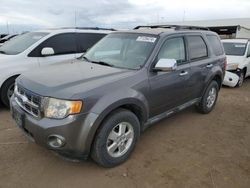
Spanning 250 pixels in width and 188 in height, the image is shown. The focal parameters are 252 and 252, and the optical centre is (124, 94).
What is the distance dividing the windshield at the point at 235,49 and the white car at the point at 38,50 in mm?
5208

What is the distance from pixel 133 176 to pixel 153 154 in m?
0.67

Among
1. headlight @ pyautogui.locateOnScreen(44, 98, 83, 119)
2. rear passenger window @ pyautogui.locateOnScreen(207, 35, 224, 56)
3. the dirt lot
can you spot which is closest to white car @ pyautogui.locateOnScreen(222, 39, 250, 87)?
rear passenger window @ pyautogui.locateOnScreen(207, 35, 224, 56)

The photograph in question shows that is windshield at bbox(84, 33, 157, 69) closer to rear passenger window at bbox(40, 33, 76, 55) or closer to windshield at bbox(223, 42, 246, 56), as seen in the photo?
rear passenger window at bbox(40, 33, 76, 55)

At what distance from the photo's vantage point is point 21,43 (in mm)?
6152

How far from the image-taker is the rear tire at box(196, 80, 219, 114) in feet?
17.4

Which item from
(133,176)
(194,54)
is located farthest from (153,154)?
(194,54)

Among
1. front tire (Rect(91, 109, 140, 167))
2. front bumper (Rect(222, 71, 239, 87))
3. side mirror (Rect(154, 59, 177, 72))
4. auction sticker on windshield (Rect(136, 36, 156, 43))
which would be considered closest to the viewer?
front tire (Rect(91, 109, 140, 167))

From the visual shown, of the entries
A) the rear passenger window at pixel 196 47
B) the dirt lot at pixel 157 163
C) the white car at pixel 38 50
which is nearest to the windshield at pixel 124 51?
the rear passenger window at pixel 196 47

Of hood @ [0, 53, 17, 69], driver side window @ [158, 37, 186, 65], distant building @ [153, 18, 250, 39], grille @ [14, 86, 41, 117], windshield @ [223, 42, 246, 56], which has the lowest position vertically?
grille @ [14, 86, 41, 117]

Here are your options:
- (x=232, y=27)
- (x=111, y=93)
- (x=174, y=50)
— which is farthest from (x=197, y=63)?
(x=232, y=27)

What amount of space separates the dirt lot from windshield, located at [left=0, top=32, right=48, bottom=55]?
1753 millimetres

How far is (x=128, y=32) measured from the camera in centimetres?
439

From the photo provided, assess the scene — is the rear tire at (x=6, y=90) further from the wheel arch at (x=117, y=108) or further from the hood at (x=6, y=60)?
the wheel arch at (x=117, y=108)

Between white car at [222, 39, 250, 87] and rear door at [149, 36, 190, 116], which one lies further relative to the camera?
white car at [222, 39, 250, 87]
